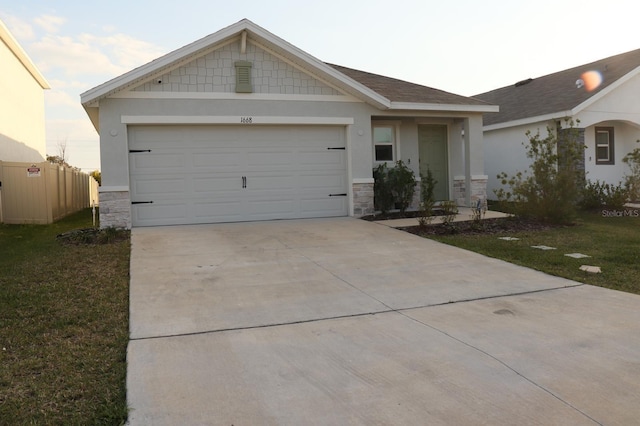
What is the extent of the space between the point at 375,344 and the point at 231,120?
27.9ft

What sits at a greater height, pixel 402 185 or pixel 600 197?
pixel 402 185

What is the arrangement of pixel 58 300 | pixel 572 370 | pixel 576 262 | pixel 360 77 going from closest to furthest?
pixel 572 370 → pixel 58 300 → pixel 576 262 → pixel 360 77

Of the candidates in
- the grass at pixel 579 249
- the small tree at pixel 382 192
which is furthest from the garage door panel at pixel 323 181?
the grass at pixel 579 249

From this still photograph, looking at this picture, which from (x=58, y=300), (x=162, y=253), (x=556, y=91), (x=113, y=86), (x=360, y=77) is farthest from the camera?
(x=556, y=91)

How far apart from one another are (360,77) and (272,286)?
10688 millimetres

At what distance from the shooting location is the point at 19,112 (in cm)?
2111

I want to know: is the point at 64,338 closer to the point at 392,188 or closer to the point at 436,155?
the point at 392,188

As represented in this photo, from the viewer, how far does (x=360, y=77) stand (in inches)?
612

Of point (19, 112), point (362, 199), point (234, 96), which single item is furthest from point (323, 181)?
point (19, 112)

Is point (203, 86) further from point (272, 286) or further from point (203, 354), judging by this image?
point (203, 354)

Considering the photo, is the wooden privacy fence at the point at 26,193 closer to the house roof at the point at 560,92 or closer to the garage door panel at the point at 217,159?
the garage door panel at the point at 217,159

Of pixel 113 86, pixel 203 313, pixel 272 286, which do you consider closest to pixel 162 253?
pixel 272 286

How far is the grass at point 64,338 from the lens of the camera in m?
3.24

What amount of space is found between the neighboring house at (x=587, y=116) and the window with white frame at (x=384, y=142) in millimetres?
4576
